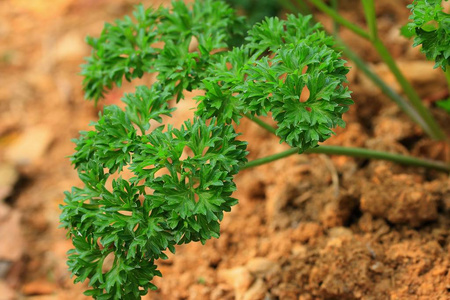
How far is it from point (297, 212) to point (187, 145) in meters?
0.99

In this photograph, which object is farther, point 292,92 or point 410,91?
point 410,91

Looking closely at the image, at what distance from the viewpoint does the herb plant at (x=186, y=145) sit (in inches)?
65.4

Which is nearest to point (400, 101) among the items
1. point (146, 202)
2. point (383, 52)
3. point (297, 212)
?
point (383, 52)

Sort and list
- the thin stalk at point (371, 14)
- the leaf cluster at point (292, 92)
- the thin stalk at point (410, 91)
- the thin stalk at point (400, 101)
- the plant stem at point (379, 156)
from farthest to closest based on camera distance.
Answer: the thin stalk at point (400, 101), the thin stalk at point (410, 91), the thin stalk at point (371, 14), the plant stem at point (379, 156), the leaf cluster at point (292, 92)

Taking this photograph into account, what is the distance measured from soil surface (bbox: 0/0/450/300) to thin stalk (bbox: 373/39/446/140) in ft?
0.29

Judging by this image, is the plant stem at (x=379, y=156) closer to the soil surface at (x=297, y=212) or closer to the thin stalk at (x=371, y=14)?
the soil surface at (x=297, y=212)

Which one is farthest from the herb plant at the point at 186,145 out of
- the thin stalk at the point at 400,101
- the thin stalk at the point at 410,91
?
the thin stalk at the point at 400,101

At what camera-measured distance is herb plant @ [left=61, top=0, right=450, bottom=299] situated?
1661 mm

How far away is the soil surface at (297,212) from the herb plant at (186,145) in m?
0.50

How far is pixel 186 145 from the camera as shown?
1.84 metres

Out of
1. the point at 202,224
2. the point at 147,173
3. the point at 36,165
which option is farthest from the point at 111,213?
the point at 36,165

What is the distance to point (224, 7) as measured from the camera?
2.18 m

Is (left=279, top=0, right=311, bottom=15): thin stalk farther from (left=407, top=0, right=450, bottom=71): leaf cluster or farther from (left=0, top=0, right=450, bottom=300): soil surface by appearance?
(left=407, top=0, right=450, bottom=71): leaf cluster

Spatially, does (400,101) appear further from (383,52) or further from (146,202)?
(146,202)
